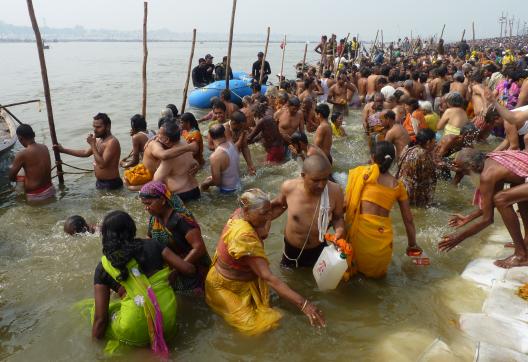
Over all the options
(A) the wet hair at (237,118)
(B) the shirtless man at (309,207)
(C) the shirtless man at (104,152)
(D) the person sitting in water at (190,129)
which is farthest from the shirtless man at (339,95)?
(B) the shirtless man at (309,207)

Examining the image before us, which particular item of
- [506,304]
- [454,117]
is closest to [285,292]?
[506,304]

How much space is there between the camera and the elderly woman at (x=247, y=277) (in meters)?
→ 3.13

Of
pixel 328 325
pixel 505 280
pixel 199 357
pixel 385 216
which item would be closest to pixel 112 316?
pixel 199 357

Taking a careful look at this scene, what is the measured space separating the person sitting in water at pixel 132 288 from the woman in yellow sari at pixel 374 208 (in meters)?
1.70

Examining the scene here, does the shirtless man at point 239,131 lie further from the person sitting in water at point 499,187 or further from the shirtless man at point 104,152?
the person sitting in water at point 499,187

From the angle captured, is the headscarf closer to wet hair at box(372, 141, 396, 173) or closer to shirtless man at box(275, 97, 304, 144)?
wet hair at box(372, 141, 396, 173)

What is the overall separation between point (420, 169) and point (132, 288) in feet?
14.2

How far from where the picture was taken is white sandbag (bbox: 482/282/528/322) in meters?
3.54

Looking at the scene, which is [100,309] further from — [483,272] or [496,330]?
[483,272]

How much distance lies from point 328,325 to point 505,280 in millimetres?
1808

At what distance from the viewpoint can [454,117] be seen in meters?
7.51

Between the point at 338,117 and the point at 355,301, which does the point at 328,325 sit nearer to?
the point at 355,301

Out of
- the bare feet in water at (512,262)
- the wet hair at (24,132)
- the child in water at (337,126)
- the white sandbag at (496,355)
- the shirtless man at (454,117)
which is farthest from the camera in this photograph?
the child in water at (337,126)

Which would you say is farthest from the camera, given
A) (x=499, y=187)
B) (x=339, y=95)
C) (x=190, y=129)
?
(x=339, y=95)
